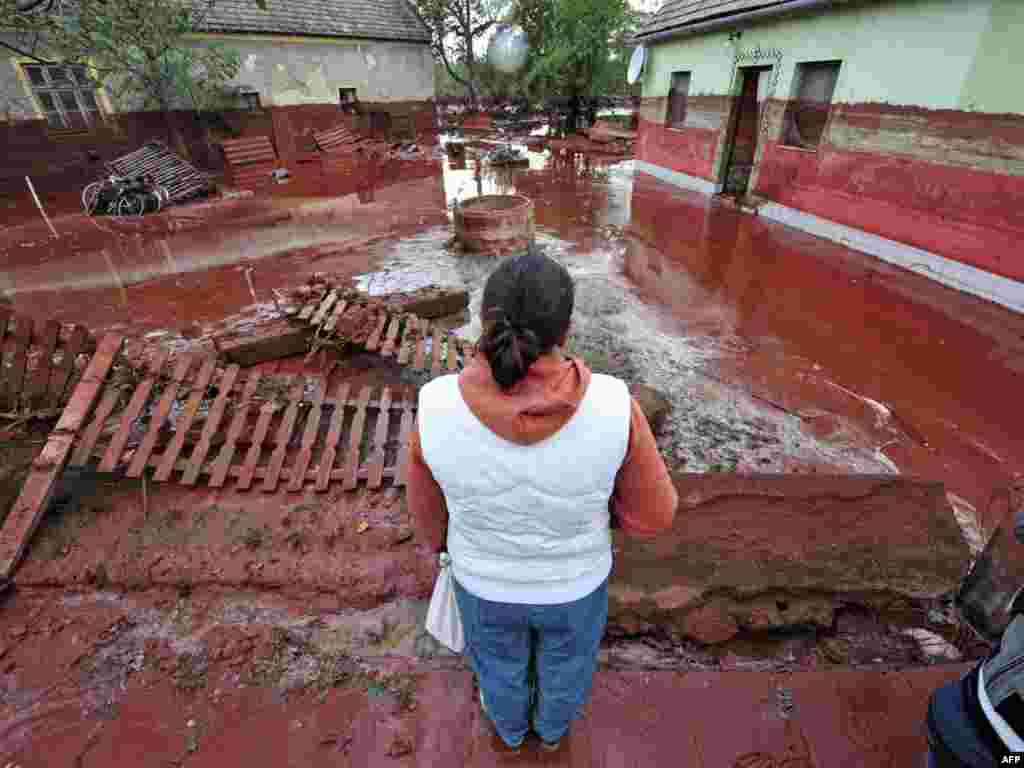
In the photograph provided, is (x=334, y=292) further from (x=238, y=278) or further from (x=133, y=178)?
(x=133, y=178)

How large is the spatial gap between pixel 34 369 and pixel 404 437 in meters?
2.38

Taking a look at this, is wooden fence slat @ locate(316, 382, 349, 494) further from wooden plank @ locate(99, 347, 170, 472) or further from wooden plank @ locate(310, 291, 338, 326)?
wooden plank @ locate(310, 291, 338, 326)

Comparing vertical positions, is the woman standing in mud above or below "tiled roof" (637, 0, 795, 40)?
below

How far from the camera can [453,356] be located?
176 inches

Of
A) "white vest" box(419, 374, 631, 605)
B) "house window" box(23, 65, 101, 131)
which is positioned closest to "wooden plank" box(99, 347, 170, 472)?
"white vest" box(419, 374, 631, 605)

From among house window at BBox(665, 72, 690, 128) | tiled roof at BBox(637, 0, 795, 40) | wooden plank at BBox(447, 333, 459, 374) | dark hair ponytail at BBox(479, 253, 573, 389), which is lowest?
wooden plank at BBox(447, 333, 459, 374)

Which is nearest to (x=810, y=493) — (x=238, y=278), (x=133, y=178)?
(x=238, y=278)

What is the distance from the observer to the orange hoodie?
1120 mm

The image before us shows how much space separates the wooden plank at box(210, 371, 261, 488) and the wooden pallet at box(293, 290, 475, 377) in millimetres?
1083

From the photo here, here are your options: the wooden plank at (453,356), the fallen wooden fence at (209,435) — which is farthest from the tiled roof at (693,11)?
the fallen wooden fence at (209,435)

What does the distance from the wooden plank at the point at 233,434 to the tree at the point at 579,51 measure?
2023cm

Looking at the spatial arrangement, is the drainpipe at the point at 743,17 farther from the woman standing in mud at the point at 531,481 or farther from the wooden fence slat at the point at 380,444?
the woman standing in mud at the point at 531,481

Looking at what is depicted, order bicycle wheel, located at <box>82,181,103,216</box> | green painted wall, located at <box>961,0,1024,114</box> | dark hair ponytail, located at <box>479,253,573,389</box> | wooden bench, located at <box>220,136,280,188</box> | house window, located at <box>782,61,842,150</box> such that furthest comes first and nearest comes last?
wooden bench, located at <box>220,136,280,188</box> → bicycle wheel, located at <box>82,181,103,216</box> → house window, located at <box>782,61,842,150</box> → green painted wall, located at <box>961,0,1024,114</box> → dark hair ponytail, located at <box>479,253,573,389</box>

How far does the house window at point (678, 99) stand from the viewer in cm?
1292
